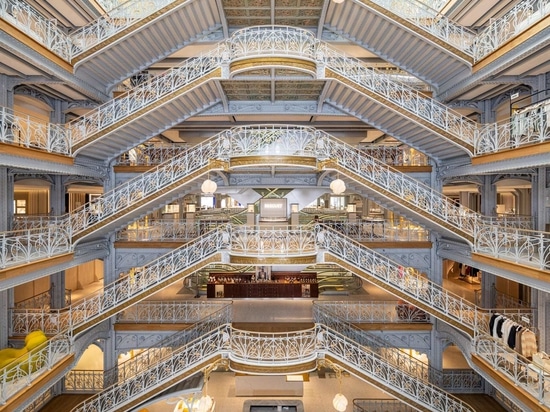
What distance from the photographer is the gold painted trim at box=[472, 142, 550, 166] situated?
833 cm

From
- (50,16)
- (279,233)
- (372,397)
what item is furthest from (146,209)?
(372,397)

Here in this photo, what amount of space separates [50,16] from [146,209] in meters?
7.74

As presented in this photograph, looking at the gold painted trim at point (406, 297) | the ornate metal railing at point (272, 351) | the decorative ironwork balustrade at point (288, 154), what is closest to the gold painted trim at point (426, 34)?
the decorative ironwork balustrade at point (288, 154)

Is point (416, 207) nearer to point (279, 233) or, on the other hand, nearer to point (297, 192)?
point (279, 233)

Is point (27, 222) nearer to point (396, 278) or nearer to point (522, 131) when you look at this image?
point (396, 278)

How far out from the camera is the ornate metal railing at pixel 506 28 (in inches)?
372

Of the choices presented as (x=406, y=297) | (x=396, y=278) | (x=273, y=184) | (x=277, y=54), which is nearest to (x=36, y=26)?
(x=277, y=54)

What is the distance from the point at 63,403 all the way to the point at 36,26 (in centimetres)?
1357

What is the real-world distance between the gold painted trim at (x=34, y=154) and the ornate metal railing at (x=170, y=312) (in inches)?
260

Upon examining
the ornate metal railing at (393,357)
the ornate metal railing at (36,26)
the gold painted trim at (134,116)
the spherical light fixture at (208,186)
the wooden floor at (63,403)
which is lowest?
the wooden floor at (63,403)

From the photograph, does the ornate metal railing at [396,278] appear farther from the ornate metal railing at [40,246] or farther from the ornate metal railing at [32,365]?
the ornate metal railing at [32,365]

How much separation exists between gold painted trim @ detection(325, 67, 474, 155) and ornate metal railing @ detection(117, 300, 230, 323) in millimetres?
9800

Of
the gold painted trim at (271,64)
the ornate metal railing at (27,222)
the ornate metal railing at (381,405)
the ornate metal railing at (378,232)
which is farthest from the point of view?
the ornate metal railing at (378,232)

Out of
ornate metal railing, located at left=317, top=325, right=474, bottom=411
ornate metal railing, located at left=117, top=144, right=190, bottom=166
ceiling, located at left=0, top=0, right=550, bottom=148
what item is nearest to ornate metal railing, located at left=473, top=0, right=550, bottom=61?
ceiling, located at left=0, top=0, right=550, bottom=148
